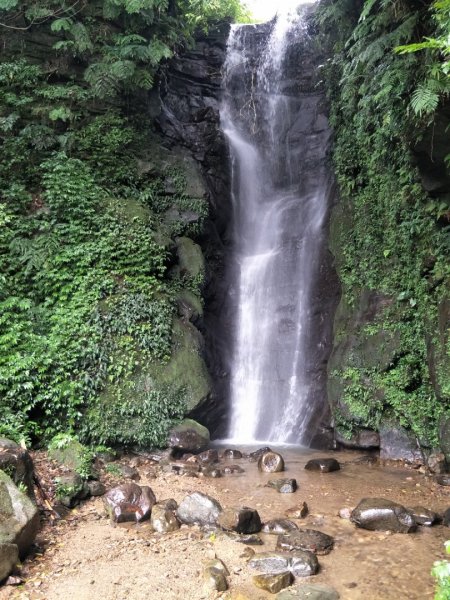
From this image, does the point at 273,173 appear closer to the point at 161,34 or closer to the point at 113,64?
the point at 161,34

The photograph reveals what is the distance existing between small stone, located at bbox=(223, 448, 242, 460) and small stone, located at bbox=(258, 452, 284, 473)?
793mm

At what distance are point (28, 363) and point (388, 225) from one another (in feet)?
25.8

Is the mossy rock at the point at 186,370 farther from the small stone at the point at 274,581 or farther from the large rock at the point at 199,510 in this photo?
the small stone at the point at 274,581

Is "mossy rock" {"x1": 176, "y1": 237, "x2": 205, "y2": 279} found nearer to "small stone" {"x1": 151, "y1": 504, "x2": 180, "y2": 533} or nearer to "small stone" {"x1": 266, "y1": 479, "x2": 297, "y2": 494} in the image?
"small stone" {"x1": 266, "y1": 479, "x2": 297, "y2": 494}

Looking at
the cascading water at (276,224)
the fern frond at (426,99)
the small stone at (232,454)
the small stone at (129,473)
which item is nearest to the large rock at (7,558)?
the small stone at (129,473)

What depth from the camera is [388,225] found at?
34.9ft

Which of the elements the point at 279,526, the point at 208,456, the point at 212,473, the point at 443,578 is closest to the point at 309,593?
the point at 279,526

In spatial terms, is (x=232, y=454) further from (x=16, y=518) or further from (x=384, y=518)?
(x=16, y=518)

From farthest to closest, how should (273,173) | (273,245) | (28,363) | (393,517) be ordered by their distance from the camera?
(273,173) → (273,245) → (28,363) → (393,517)

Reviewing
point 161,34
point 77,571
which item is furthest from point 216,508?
point 161,34

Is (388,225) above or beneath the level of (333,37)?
beneath

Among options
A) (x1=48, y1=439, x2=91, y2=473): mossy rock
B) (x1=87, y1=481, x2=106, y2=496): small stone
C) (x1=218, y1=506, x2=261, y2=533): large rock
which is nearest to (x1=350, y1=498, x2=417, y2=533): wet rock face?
(x1=218, y1=506, x2=261, y2=533): large rock

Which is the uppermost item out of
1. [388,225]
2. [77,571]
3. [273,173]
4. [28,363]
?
[273,173]

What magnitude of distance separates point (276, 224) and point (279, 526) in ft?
36.6
